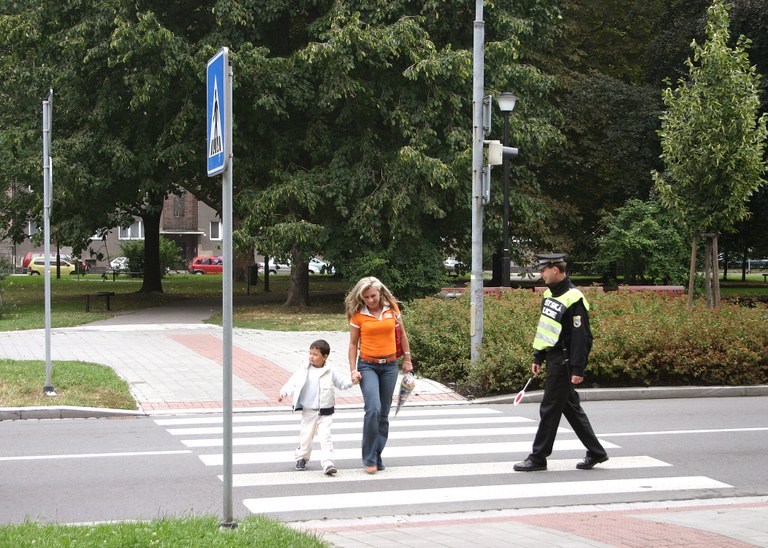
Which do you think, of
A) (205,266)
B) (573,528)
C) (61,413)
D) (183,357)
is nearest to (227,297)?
(573,528)

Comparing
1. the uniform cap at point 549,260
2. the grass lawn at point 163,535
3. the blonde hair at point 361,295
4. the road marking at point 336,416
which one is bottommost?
the road marking at point 336,416

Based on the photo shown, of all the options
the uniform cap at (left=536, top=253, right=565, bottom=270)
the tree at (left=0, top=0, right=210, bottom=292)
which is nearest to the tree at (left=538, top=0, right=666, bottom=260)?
the tree at (left=0, top=0, right=210, bottom=292)

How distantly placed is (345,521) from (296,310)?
893 inches

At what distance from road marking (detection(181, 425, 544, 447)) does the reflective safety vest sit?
2.39m

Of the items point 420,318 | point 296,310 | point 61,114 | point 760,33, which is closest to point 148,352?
point 420,318

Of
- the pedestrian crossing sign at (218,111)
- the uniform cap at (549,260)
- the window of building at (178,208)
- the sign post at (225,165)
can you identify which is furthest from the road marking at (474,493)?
the window of building at (178,208)

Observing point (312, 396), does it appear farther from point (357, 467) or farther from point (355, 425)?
point (355, 425)

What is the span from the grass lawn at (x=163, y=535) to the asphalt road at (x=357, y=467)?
96cm

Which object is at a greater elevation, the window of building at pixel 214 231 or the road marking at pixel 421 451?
the window of building at pixel 214 231

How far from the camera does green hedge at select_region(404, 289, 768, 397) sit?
14102 millimetres

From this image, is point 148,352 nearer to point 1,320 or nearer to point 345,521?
point 1,320

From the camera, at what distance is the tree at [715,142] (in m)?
19.9

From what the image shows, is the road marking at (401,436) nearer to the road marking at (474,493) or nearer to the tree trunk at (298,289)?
the road marking at (474,493)

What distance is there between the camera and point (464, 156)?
26.6 m
